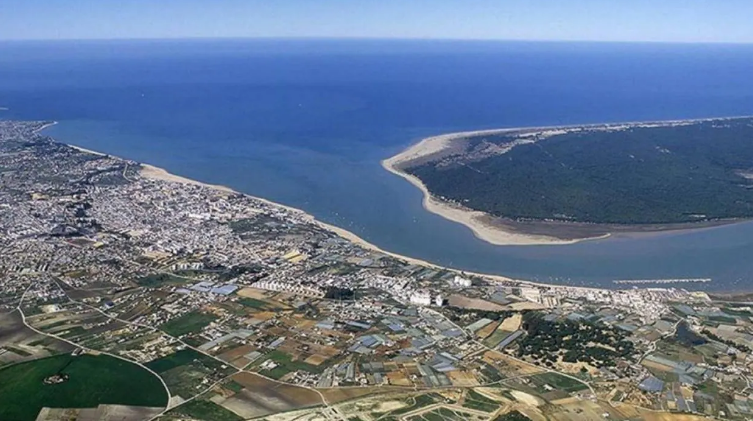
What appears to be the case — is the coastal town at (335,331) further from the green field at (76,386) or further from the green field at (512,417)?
the green field at (76,386)

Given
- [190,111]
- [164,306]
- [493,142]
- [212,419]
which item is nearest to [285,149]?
[493,142]

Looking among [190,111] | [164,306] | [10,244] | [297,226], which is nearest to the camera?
[164,306]

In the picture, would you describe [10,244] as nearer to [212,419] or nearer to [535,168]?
[212,419]

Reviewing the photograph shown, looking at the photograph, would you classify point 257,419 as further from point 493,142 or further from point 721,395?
point 493,142

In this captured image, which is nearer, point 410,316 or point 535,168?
point 410,316

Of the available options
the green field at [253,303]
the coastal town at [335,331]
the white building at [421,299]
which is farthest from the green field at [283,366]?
the white building at [421,299]

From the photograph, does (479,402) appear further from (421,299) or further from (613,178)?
(613,178)

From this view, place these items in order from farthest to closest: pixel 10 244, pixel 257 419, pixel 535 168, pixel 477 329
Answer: pixel 535 168 → pixel 10 244 → pixel 477 329 → pixel 257 419
